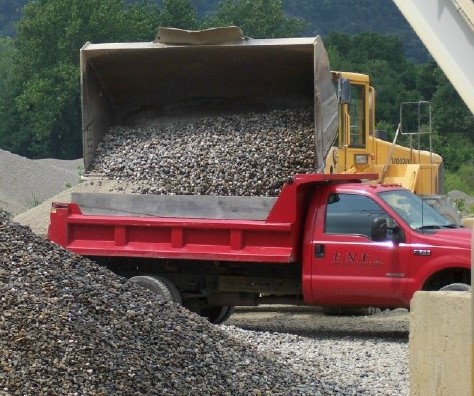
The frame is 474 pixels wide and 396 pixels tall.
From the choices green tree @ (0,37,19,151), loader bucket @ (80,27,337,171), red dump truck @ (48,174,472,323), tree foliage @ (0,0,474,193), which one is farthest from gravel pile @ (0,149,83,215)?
green tree @ (0,37,19,151)

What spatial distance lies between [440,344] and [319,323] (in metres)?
7.31

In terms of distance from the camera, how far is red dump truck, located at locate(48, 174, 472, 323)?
40.4 ft

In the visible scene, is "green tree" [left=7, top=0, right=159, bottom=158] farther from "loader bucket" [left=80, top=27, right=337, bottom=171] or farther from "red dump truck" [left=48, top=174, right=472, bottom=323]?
"red dump truck" [left=48, top=174, right=472, bottom=323]

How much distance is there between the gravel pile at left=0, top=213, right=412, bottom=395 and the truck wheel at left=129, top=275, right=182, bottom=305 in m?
2.70

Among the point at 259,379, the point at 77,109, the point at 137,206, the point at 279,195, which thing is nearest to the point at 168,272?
the point at 137,206

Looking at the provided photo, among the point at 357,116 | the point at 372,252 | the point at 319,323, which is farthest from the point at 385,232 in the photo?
the point at 357,116

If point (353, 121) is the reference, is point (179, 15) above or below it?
above

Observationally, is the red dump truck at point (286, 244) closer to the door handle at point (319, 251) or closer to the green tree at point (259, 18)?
the door handle at point (319, 251)

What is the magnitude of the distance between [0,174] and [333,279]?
94.6 ft

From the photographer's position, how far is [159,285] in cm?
1294

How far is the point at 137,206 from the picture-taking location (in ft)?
43.9

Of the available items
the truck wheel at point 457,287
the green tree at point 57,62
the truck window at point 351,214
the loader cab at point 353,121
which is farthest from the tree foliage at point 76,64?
the truck wheel at point 457,287

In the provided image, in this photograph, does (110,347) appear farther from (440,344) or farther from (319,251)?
(319,251)

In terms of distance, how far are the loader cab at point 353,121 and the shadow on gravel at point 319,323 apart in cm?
186
